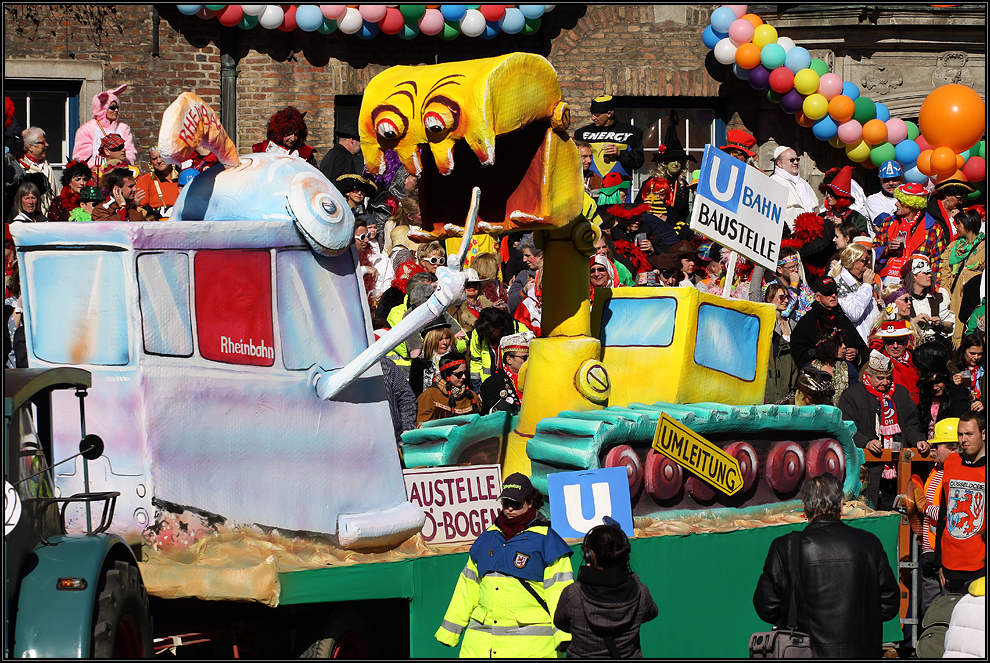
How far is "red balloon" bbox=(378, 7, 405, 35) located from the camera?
14.6 m

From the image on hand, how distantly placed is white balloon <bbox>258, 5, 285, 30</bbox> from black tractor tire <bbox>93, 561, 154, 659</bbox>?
33.9 feet

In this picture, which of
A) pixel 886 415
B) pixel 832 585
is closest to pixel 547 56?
pixel 886 415

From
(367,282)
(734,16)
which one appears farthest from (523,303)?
(734,16)

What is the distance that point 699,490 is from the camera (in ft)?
24.6

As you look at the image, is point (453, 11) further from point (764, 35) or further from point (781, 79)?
point (781, 79)

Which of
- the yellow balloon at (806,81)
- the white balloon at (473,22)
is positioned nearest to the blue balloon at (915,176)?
the yellow balloon at (806,81)

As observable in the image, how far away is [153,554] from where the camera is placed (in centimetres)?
555

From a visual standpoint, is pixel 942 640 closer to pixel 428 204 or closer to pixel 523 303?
pixel 428 204

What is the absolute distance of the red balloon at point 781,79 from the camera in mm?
14617

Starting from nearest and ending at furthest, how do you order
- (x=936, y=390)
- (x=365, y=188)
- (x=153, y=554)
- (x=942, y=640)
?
1. (x=153, y=554)
2. (x=942, y=640)
3. (x=936, y=390)
4. (x=365, y=188)

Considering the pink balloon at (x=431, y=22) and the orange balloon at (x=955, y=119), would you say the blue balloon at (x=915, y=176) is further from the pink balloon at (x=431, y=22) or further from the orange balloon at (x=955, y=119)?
the pink balloon at (x=431, y=22)

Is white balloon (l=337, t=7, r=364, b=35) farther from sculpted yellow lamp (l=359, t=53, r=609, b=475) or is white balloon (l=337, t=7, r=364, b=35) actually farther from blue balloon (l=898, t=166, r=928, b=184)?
sculpted yellow lamp (l=359, t=53, r=609, b=475)

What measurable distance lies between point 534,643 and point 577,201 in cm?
255

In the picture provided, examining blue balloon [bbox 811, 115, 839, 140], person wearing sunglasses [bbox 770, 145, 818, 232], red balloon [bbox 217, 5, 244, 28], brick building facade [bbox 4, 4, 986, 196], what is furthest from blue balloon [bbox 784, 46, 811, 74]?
red balloon [bbox 217, 5, 244, 28]
